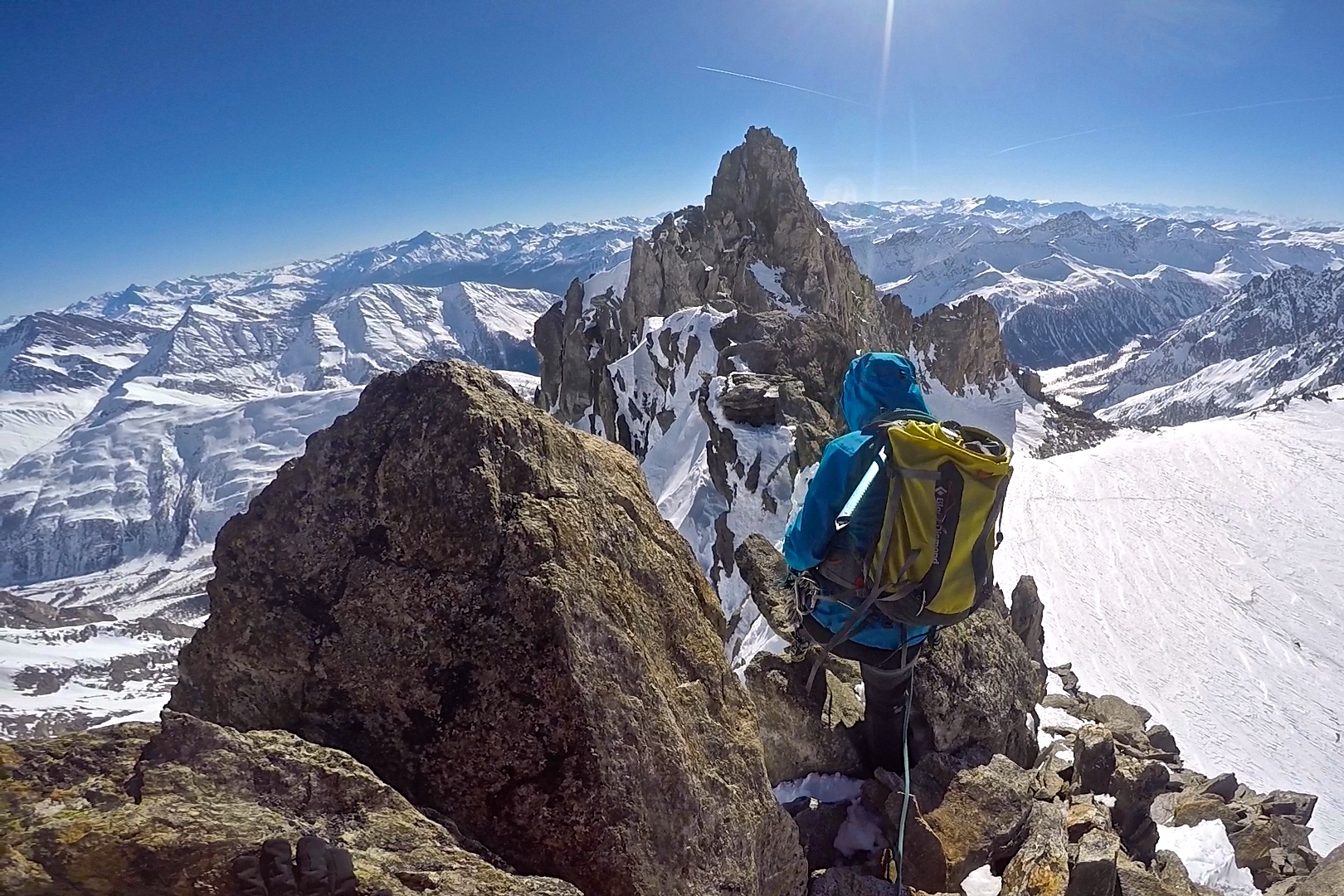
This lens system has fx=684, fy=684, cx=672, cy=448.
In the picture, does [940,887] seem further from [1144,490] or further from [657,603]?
[1144,490]

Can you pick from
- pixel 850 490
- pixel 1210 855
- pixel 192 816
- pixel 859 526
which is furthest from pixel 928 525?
pixel 1210 855

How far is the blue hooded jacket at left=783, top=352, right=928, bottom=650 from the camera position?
6.14 m

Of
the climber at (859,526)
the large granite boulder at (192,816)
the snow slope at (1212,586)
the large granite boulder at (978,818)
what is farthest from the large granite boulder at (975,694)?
the snow slope at (1212,586)

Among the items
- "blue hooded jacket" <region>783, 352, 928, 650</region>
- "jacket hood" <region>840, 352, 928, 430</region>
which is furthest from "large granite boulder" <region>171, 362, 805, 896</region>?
"jacket hood" <region>840, 352, 928, 430</region>

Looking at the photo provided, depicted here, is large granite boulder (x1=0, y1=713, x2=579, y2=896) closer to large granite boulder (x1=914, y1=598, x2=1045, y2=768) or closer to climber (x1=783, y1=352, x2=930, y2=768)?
climber (x1=783, y1=352, x2=930, y2=768)

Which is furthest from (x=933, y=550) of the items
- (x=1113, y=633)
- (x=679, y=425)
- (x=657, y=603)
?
(x=1113, y=633)

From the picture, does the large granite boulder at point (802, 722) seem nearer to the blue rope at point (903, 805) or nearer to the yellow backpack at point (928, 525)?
the blue rope at point (903, 805)

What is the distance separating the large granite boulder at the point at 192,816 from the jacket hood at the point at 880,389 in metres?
4.86

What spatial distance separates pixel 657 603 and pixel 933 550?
242 cm

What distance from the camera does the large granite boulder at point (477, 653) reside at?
4.02m

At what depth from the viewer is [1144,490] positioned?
166ft

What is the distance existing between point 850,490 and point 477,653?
11.6 ft

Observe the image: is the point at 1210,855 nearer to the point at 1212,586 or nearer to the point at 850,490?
the point at 850,490

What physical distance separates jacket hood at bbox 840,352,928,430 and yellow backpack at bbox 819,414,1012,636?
40cm
